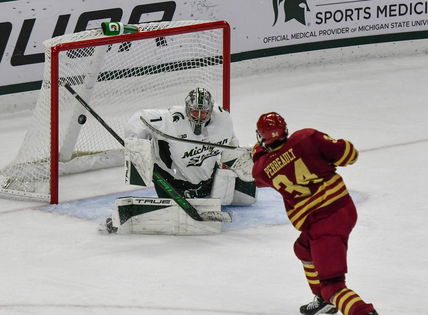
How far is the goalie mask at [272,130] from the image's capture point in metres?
4.58

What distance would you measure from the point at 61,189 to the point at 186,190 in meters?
0.96

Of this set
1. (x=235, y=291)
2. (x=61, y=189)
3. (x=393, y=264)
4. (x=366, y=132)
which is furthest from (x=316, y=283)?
(x=366, y=132)

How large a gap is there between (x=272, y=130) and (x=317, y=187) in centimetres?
28

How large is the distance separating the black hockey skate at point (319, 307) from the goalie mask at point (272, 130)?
675 mm

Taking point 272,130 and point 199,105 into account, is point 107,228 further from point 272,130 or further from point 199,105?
point 272,130

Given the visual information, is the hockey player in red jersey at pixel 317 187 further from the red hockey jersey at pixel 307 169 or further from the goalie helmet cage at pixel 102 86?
the goalie helmet cage at pixel 102 86

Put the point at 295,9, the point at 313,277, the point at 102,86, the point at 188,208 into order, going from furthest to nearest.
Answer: the point at 295,9 < the point at 102,86 < the point at 188,208 < the point at 313,277

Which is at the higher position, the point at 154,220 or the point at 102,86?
the point at 102,86

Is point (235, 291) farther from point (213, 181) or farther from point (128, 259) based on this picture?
point (213, 181)

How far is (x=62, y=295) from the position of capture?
5.16 m

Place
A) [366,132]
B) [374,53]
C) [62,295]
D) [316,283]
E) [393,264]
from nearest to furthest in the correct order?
[316,283] < [62,295] < [393,264] < [366,132] < [374,53]

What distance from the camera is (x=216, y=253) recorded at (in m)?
5.80

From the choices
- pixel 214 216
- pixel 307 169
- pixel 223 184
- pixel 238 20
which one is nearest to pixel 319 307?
pixel 307 169

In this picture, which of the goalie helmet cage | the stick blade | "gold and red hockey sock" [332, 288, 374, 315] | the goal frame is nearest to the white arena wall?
the goalie helmet cage
